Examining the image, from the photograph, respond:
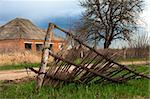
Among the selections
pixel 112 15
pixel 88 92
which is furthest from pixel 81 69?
pixel 112 15

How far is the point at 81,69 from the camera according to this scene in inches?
356

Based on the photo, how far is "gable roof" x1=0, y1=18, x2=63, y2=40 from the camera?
207 ft

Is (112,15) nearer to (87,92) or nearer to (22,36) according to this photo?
(22,36)

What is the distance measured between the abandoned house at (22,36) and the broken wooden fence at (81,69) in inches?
1949

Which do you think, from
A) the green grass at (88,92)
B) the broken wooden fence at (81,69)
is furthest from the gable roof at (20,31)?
the green grass at (88,92)

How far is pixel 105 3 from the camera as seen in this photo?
5762cm

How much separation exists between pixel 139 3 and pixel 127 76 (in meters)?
49.0

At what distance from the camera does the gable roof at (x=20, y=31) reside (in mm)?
63031

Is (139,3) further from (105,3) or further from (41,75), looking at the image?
(41,75)

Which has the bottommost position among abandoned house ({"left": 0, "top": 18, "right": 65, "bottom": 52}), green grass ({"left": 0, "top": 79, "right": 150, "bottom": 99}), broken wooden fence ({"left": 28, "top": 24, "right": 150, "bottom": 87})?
abandoned house ({"left": 0, "top": 18, "right": 65, "bottom": 52})

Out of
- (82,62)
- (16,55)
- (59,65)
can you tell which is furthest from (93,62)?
(16,55)

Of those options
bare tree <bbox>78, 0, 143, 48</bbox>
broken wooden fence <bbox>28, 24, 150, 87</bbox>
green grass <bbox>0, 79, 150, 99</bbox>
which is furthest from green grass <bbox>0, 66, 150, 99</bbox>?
bare tree <bbox>78, 0, 143, 48</bbox>

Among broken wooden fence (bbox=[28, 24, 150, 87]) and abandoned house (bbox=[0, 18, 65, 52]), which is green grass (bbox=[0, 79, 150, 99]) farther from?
abandoned house (bbox=[0, 18, 65, 52])

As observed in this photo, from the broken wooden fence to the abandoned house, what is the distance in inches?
1949
